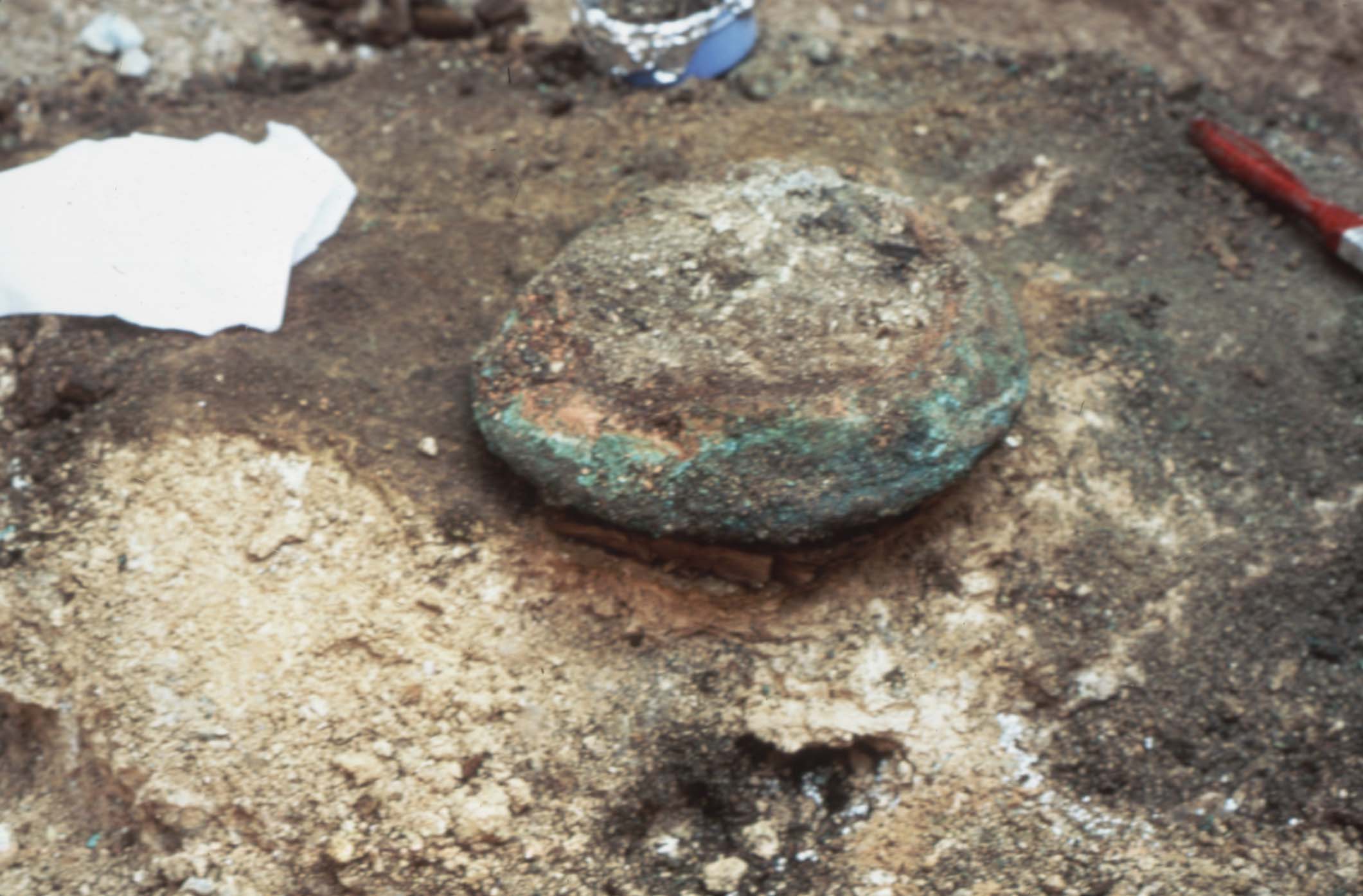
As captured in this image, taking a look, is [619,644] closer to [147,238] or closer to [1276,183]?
[147,238]

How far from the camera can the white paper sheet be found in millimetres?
2387

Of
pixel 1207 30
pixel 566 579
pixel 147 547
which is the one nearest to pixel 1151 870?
pixel 566 579

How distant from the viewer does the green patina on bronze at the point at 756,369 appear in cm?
204

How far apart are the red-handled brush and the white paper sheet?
6.55 ft

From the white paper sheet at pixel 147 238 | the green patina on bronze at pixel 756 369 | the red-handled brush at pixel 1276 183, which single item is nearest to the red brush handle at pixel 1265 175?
the red-handled brush at pixel 1276 183

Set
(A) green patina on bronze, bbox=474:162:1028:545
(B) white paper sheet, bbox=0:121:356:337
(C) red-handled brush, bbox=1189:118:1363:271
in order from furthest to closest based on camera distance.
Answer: (C) red-handled brush, bbox=1189:118:1363:271, (B) white paper sheet, bbox=0:121:356:337, (A) green patina on bronze, bbox=474:162:1028:545

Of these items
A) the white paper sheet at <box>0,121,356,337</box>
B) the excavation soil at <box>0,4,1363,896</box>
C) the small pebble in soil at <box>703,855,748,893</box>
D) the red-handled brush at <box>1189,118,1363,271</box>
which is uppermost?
the red-handled brush at <box>1189,118,1363,271</box>

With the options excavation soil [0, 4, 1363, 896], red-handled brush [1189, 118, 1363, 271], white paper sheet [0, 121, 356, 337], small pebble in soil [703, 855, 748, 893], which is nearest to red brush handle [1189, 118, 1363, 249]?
red-handled brush [1189, 118, 1363, 271]

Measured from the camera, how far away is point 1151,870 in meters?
2.03

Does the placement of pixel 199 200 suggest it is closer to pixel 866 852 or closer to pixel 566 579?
pixel 566 579

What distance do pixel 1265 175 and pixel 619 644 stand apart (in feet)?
5.73

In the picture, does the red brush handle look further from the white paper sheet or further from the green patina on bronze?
the white paper sheet

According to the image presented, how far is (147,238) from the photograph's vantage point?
7.91ft

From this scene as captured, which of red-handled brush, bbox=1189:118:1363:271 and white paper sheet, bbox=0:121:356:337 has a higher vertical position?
red-handled brush, bbox=1189:118:1363:271
